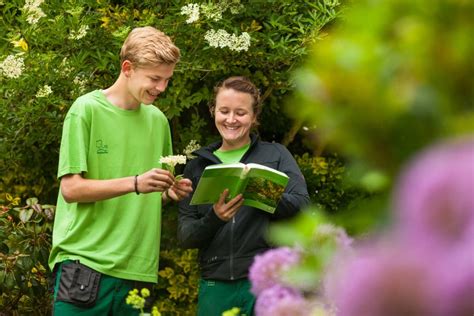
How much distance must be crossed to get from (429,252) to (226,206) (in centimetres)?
288

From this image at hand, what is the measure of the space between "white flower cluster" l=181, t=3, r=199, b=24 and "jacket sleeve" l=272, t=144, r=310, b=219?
127 centimetres

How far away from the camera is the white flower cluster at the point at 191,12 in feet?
16.6

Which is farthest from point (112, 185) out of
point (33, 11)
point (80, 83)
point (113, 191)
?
point (33, 11)

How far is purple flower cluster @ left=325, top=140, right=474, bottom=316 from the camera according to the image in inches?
30.2

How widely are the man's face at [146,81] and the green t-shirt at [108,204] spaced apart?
110 millimetres

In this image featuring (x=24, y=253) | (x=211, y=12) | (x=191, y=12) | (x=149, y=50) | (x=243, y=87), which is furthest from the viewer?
(x=24, y=253)

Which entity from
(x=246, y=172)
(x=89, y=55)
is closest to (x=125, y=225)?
(x=246, y=172)

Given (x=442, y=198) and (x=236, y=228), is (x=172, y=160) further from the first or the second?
(x=442, y=198)

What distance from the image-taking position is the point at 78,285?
3648mm

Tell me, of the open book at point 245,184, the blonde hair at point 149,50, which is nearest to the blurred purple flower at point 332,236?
the open book at point 245,184

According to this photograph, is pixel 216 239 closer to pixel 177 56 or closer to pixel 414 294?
pixel 177 56

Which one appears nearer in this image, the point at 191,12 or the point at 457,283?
the point at 457,283

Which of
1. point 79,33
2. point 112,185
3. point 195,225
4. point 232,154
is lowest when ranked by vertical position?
point 195,225

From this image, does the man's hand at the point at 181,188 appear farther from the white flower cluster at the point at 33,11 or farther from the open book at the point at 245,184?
Result: the white flower cluster at the point at 33,11
